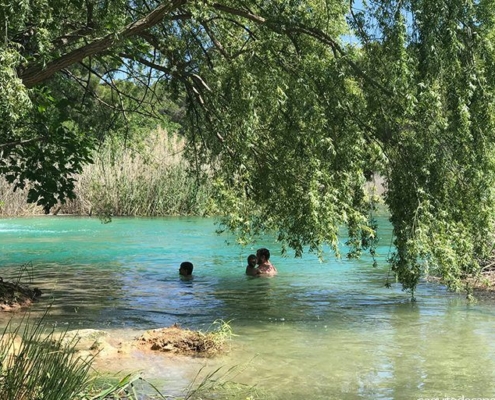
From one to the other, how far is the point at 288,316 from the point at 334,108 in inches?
161

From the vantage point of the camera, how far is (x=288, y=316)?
36.6 ft

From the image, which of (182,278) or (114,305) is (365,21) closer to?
(114,305)

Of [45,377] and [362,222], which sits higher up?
[362,222]

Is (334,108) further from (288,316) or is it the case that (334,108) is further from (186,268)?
(186,268)

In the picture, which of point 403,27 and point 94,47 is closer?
point 403,27

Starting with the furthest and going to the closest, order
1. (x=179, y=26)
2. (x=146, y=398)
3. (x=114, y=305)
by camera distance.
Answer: (x=114, y=305)
(x=179, y=26)
(x=146, y=398)

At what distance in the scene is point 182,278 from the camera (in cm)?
1553

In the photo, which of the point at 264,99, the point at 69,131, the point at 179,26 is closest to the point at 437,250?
the point at 264,99

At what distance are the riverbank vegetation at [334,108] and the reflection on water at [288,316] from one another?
1122 mm

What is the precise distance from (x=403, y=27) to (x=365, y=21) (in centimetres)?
118

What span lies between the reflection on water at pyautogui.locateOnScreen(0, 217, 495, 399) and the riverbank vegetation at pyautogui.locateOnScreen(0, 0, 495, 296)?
44.2 inches

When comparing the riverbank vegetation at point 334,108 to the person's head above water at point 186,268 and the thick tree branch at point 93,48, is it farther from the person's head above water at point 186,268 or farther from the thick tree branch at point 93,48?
the person's head above water at point 186,268

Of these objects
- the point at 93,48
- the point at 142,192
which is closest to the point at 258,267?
the point at 93,48

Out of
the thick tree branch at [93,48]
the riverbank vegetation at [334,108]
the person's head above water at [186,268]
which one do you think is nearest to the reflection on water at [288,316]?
the person's head above water at [186,268]
